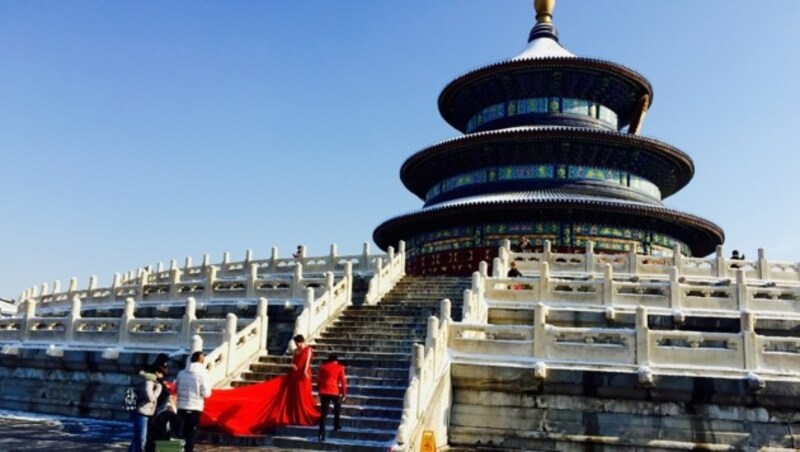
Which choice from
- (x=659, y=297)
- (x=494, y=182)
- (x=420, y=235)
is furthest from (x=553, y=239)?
(x=659, y=297)

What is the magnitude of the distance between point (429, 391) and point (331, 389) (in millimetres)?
1673

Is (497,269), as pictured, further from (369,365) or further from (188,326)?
(188,326)

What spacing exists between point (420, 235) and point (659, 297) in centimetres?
1914

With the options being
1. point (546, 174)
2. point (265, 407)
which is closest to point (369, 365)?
point (265, 407)

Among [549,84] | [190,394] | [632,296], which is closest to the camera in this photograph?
[190,394]

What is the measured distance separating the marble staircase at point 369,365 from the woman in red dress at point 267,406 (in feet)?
0.58

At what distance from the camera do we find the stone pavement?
12180 mm

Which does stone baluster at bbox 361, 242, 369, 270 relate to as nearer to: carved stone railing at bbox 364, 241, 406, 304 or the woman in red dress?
carved stone railing at bbox 364, 241, 406, 304

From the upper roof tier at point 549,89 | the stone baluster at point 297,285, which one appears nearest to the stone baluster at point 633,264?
the stone baluster at point 297,285

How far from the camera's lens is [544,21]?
139ft

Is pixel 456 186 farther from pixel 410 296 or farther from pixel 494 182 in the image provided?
pixel 410 296

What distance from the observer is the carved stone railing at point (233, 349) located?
551 inches

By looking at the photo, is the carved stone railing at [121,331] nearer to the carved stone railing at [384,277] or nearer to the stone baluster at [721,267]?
the carved stone railing at [384,277]

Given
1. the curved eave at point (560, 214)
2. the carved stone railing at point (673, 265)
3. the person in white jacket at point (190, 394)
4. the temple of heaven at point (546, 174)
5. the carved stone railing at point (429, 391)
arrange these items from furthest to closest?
the temple of heaven at point (546, 174)
the curved eave at point (560, 214)
the carved stone railing at point (673, 265)
the carved stone railing at point (429, 391)
the person in white jacket at point (190, 394)
